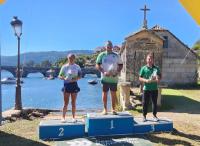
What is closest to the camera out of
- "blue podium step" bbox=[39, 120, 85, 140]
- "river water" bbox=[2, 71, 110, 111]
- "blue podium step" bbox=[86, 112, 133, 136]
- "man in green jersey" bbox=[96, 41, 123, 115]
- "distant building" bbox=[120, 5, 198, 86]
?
"blue podium step" bbox=[39, 120, 85, 140]

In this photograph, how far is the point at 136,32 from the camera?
1678 centimetres

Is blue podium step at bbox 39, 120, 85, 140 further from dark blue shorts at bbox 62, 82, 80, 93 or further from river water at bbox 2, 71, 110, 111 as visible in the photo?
river water at bbox 2, 71, 110, 111

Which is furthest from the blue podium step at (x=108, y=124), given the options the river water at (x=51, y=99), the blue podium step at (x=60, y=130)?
the river water at (x=51, y=99)

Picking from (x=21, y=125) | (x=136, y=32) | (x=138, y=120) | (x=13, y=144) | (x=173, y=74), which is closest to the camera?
(x=13, y=144)

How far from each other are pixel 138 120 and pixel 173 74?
1689 cm

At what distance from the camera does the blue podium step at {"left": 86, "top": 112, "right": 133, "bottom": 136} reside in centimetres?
941

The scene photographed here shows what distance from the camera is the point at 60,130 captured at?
9266 mm

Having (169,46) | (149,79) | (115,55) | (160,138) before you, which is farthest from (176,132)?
(169,46)

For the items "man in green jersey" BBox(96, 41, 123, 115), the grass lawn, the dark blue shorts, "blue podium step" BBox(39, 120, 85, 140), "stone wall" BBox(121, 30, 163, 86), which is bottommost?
the grass lawn

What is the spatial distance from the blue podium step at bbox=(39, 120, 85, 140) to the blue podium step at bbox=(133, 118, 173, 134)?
4.44 ft

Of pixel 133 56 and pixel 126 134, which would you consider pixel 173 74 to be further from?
pixel 126 134

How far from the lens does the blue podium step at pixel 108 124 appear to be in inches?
371

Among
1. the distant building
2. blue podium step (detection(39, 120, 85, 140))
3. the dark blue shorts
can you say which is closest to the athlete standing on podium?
the dark blue shorts

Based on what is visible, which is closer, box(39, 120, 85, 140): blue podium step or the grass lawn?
the grass lawn
